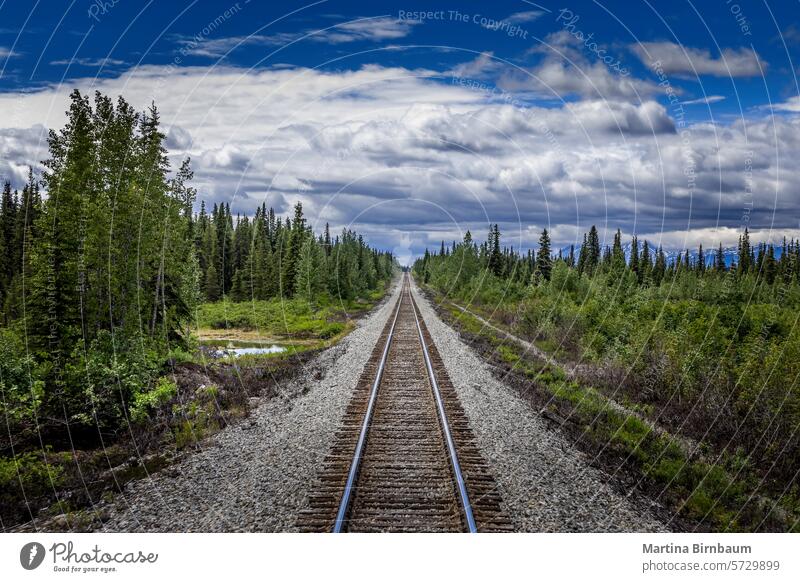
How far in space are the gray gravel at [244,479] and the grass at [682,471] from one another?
5.18 meters

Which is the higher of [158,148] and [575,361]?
[158,148]

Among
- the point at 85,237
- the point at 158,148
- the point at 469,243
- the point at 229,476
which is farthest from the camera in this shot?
the point at 469,243

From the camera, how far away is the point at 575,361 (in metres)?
20.2

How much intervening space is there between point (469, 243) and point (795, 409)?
75.4 metres

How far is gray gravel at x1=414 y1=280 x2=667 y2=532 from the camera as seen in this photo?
23.6 feet

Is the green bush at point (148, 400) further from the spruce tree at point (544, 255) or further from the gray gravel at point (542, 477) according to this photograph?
the spruce tree at point (544, 255)

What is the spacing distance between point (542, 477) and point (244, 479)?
173 inches

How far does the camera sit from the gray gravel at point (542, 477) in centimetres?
719

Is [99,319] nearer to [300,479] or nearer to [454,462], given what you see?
[300,479]

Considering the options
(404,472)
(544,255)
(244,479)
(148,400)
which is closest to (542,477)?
(404,472)

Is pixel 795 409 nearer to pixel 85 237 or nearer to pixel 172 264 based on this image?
pixel 85 237

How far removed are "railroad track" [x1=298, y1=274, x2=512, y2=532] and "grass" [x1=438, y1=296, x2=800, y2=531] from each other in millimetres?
2607
